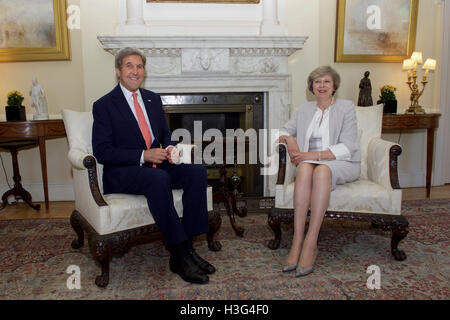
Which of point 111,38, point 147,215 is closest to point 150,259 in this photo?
point 147,215

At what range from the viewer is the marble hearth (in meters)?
3.81

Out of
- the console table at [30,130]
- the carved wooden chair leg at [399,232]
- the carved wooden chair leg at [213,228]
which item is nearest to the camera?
the carved wooden chair leg at [399,232]

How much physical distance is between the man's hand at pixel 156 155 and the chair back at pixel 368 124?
5.18 feet

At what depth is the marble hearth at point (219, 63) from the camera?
12.5ft

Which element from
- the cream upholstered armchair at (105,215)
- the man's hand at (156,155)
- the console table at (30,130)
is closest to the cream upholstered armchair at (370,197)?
the cream upholstered armchair at (105,215)

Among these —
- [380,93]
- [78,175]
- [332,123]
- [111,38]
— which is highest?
[111,38]

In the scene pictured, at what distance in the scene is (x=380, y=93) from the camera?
456 centimetres

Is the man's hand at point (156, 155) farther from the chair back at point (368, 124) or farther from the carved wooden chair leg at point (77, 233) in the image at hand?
the chair back at point (368, 124)

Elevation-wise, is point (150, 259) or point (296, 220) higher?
point (296, 220)

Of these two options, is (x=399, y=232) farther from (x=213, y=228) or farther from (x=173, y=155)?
(x=173, y=155)

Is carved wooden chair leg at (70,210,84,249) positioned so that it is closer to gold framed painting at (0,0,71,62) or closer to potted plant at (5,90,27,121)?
potted plant at (5,90,27,121)

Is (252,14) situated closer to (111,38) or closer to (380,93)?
(111,38)
